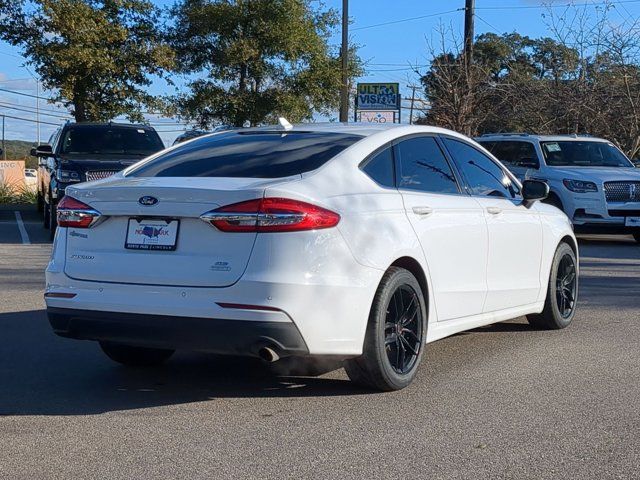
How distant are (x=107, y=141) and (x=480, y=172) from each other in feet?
34.0

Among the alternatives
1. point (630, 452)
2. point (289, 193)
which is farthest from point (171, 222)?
point (630, 452)

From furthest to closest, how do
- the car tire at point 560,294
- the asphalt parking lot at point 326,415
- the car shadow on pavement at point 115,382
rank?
1. the car tire at point 560,294
2. the car shadow on pavement at point 115,382
3. the asphalt parking lot at point 326,415

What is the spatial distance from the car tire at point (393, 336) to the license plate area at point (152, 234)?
1.21m

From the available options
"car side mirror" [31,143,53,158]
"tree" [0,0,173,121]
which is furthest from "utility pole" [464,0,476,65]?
"car side mirror" [31,143,53,158]

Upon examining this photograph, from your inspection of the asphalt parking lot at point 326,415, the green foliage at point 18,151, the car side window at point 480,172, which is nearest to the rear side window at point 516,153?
the asphalt parking lot at point 326,415

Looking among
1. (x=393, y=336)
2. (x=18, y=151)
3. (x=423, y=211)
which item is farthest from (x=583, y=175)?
(x=18, y=151)

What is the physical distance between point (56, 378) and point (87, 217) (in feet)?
4.21

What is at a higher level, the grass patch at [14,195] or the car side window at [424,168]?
the car side window at [424,168]

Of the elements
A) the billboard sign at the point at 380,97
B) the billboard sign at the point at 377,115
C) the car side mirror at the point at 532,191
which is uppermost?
the billboard sign at the point at 380,97

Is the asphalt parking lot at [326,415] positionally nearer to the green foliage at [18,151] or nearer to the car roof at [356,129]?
the car roof at [356,129]

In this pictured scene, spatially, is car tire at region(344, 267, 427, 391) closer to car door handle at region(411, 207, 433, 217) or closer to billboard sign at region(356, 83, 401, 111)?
car door handle at region(411, 207, 433, 217)

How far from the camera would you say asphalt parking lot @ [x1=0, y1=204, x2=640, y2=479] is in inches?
187

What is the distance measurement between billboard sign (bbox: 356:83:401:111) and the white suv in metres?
5.52

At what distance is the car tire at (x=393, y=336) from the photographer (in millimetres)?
5820
